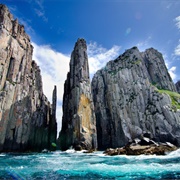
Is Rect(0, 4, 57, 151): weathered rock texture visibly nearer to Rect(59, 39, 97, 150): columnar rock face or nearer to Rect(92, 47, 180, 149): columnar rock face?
Rect(59, 39, 97, 150): columnar rock face

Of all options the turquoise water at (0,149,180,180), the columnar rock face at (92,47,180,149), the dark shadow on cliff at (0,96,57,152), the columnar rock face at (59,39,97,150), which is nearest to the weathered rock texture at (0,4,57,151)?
the dark shadow on cliff at (0,96,57,152)

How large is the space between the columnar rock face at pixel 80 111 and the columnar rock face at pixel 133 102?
1597cm

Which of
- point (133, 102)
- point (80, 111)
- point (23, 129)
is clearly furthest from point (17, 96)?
point (133, 102)

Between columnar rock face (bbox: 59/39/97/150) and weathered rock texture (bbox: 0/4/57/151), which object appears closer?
weathered rock texture (bbox: 0/4/57/151)

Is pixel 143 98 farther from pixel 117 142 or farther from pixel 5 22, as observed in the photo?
pixel 5 22

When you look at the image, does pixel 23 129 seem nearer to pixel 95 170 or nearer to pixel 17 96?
pixel 17 96

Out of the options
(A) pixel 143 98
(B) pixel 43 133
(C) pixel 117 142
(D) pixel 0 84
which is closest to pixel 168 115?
(A) pixel 143 98

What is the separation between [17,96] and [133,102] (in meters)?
52.7

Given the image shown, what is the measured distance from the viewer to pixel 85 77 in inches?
2965

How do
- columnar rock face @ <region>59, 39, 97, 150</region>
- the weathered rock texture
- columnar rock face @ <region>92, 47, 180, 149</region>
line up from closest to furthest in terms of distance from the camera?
the weathered rock texture → columnar rock face @ <region>59, 39, 97, 150</region> → columnar rock face @ <region>92, 47, 180, 149</region>

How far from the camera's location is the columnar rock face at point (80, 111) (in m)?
59.2

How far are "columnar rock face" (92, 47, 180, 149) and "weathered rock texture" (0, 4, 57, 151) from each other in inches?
1262

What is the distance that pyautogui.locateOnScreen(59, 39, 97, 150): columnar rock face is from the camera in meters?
59.2

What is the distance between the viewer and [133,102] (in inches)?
3068
